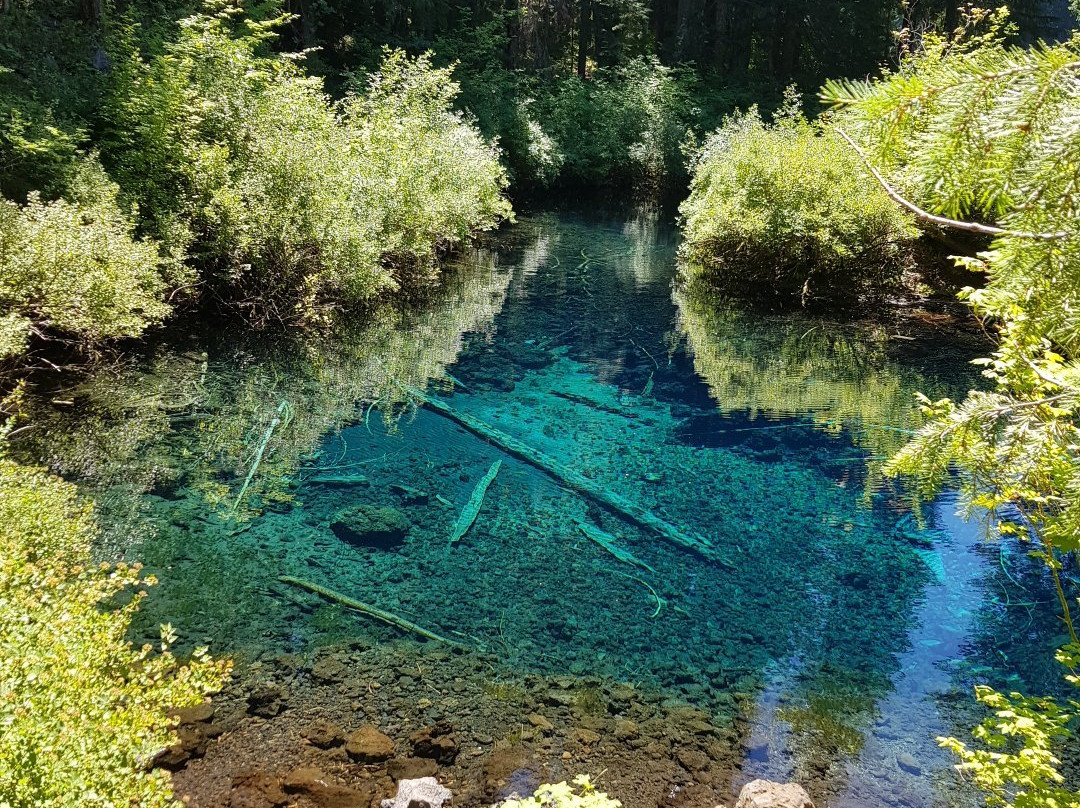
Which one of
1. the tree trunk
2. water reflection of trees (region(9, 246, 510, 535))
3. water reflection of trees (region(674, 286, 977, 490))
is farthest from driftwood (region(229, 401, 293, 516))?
the tree trunk

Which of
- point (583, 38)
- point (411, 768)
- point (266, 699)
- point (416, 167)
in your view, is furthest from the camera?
point (583, 38)

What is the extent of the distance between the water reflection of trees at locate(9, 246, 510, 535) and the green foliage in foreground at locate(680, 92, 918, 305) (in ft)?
20.7

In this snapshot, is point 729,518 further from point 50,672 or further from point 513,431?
point 50,672

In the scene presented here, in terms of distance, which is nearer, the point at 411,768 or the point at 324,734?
the point at 411,768

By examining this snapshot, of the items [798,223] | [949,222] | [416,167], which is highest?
[949,222]

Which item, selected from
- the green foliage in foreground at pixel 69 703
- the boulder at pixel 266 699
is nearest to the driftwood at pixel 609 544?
the boulder at pixel 266 699

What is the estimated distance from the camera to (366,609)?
5.84 m

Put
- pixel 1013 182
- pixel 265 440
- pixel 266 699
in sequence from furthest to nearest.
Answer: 1. pixel 265 440
2. pixel 266 699
3. pixel 1013 182

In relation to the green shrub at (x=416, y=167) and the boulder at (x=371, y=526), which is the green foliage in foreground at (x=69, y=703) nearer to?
the boulder at (x=371, y=526)

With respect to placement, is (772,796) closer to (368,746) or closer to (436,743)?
(436,743)

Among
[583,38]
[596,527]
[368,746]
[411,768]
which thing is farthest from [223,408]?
[583,38]

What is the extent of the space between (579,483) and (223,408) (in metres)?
4.31

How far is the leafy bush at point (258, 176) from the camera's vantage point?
432 inches

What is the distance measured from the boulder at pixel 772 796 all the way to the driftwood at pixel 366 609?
2.22m
